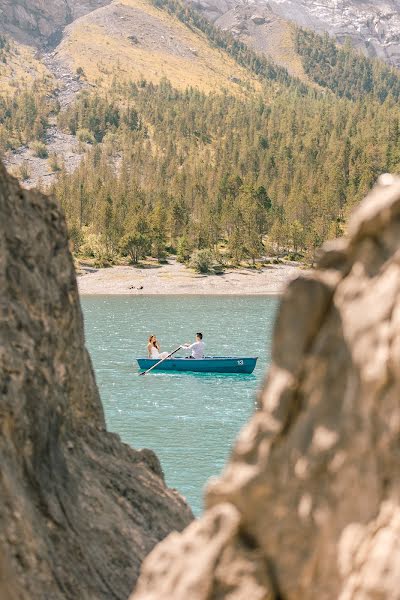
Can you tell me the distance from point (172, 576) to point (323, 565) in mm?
879

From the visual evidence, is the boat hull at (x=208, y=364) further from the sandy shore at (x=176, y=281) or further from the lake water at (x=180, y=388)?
the sandy shore at (x=176, y=281)

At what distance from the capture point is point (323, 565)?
4473 mm

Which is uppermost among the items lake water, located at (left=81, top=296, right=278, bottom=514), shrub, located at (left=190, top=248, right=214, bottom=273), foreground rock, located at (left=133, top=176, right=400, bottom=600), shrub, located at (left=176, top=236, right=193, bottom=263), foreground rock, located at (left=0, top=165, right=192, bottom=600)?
foreground rock, located at (left=133, top=176, right=400, bottom=600)

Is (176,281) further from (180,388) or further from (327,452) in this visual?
(327,452)

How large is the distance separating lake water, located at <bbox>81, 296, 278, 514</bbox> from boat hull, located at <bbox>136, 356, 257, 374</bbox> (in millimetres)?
402

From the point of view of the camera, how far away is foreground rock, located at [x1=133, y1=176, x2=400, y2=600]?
13.8 feet

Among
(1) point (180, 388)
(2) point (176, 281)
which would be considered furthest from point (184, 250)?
(1) point (180, 388)

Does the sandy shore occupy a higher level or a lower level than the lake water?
lower

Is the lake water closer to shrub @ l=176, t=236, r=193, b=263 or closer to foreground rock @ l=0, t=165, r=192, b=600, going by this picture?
foreground rock @ l=0, t=165, r=192, b=600

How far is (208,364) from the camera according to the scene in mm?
48938

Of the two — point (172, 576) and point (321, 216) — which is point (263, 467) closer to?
point (172, 576)

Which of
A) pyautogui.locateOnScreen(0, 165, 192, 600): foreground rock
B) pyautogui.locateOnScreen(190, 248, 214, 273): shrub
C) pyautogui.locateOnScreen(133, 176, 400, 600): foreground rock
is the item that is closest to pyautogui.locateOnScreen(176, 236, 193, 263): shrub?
pyautogui.locateOnScreen(190, 248, 214, 273): shrub

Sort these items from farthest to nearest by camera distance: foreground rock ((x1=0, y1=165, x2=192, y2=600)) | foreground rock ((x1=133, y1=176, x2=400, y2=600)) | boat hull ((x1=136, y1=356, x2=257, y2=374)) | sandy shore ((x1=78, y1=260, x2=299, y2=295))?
sandy shore ((x1=78, y1=260, x2=299, y2=295)), boat hull ((x1=136, y1=356, x2=257, y2=374)), foreground rock ((x1=0, y1=165, x2=192, y2=600)), foreground rock ((x1=133, y1=176, x2=400, y2=600))

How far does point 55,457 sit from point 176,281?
376 ft
